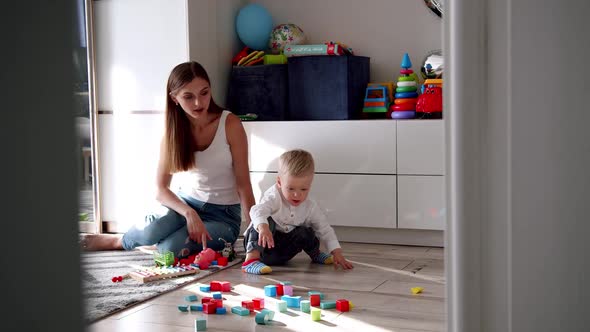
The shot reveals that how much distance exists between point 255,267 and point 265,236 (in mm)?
125

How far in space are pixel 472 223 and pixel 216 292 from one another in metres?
1.78

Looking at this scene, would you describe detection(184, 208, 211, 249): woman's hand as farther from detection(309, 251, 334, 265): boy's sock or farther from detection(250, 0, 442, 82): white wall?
detection(250, 0, 442, 82): white wall

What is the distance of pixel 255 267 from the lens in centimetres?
266

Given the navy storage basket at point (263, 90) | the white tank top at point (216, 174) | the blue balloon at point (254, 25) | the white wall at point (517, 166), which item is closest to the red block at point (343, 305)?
the white tank top at point (216, 174)

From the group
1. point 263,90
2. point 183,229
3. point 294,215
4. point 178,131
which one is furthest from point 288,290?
A: point 263,90

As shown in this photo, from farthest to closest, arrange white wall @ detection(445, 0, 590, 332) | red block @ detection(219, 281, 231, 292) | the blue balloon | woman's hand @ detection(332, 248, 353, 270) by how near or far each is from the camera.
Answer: the blue balloon, woman's hand @ detection(332, 248, 353, 270), red block @ detection(219, 281, 231, 292), white wall @ detection(445, 0, 590, 332)

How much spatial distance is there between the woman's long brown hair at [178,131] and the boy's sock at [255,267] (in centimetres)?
56

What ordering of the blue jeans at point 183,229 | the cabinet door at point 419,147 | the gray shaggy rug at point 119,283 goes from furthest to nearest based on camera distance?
the cabinet door at point 419,147 < the blue jeans at point 183,229 < the gray shaggy rug at point 119,283

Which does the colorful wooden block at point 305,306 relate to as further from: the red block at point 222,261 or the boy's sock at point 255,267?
the red block at point 222,261

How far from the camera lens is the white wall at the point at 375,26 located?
3.58 metres

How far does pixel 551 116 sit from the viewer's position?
26.4 inches

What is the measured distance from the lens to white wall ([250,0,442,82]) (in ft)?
11.8

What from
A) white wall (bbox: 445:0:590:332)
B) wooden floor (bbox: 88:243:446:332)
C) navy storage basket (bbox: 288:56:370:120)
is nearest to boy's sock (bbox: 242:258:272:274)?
wooden floor (bbox: 88:243:446:332)

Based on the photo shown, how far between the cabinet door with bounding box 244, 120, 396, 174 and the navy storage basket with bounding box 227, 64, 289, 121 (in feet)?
0.52
